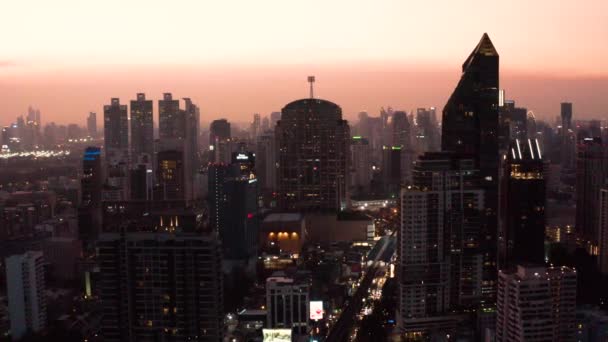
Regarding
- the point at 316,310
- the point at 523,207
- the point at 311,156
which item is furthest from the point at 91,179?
the point at 523,207

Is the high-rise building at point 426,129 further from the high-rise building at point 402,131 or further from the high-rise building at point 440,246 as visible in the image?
the high-rise building at point 440,246

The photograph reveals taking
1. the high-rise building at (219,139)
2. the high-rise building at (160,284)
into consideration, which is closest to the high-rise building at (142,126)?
the high-rise building at (219,139)

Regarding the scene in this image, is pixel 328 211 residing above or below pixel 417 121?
below

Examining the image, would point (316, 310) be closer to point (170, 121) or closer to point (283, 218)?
point (283, 218)

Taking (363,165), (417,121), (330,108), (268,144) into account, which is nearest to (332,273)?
(330,108)

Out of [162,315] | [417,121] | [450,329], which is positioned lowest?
[450,329]

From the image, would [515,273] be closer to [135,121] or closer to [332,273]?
[332,273]
